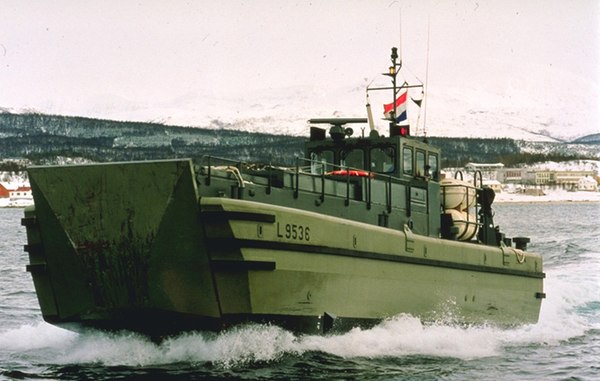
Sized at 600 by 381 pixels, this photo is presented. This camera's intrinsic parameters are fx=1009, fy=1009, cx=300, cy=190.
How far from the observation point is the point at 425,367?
531 inches

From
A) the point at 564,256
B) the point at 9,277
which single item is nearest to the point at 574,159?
the point at 564,256

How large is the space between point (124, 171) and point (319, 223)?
8.57ft

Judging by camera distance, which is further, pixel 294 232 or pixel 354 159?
pixel 354 159

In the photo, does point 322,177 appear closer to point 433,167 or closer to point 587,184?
point 433,167

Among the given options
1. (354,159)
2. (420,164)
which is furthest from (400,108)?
(354,159)

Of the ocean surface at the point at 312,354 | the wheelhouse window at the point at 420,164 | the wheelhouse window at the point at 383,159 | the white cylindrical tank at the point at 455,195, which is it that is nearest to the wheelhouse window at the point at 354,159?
the wheelhouse window at the point at 383,159

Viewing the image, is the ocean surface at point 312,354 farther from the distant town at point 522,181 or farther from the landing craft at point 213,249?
the distant town at point 522,181

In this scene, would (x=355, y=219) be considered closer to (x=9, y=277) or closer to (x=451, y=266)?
(x=451, y=266)

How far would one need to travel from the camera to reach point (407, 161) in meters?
16.4

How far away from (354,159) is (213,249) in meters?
5.06

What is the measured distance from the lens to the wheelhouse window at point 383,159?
16297 millimetres

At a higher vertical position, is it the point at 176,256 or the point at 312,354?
the point at 176,256

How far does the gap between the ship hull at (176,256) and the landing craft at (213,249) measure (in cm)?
1

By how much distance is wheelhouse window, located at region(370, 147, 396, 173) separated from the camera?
53.5ft
